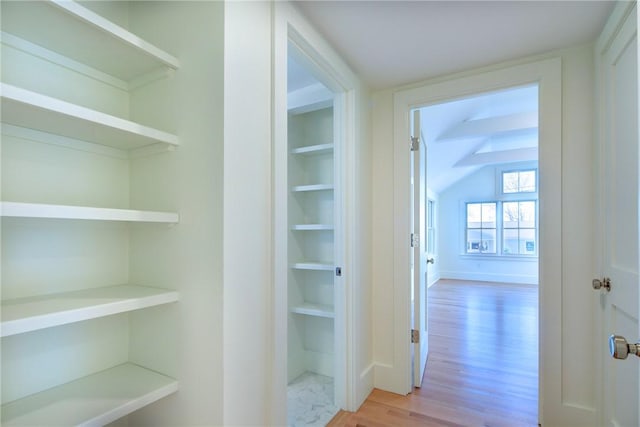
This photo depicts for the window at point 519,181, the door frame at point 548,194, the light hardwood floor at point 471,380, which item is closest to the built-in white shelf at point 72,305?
the light hardwood floor at point 471,380

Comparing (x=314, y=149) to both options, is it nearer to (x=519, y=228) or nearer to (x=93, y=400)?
(x=93, y=400)

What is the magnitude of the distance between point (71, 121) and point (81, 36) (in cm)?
31

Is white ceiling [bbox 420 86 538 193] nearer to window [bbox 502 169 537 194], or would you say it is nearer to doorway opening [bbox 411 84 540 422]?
doorway opening [bbox 411 84 540 422]

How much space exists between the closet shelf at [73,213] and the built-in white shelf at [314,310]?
1438mm

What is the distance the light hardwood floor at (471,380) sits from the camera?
190 centimetres

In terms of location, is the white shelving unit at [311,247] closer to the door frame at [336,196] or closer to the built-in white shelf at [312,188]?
the built-in white shelf at [312,188]

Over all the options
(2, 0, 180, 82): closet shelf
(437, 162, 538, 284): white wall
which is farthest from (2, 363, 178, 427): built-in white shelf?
(437, 162, 538, 284): white wall

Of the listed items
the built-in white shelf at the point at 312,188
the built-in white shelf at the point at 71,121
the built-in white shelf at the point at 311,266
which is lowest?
the built-in white shelf at the point at 311,266

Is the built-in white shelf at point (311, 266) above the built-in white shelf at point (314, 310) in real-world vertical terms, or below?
above

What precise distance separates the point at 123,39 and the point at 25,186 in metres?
0.58

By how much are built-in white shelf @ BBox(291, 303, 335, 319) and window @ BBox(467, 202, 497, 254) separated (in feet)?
20.6

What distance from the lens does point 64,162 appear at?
3.45 ft

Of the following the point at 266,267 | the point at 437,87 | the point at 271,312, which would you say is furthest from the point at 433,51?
the point at 271,312

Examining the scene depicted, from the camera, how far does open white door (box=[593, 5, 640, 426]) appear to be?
1.18m
